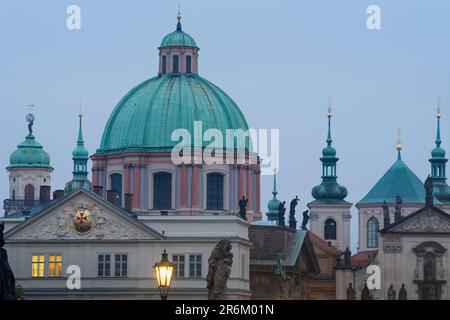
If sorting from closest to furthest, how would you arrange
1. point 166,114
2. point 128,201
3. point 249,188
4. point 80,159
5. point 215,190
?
point 128,201 → point 215,190 → point 249,188 → point 166,114 → point 80,159

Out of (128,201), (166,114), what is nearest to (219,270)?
(128,201)

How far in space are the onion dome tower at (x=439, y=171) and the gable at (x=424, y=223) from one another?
33.2 m

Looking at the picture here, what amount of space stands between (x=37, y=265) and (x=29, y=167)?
75.9 metres

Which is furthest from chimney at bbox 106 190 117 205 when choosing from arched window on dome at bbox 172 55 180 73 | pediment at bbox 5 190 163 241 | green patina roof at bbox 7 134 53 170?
green patina roof at bbox 7 134 53 170

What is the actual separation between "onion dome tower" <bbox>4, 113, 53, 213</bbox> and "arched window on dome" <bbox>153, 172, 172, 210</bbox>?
54.8 metres

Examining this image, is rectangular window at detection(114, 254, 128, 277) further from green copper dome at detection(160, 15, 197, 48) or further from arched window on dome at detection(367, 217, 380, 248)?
arched window on dome at detection(367, 217, 380, 248)

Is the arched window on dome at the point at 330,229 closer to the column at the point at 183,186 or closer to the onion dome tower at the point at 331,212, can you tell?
the onion dome tower at the point at 331,212

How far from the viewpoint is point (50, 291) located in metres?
88.8

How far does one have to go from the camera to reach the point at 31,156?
16650 centimetres

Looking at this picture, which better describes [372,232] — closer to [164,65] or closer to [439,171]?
[439,171]

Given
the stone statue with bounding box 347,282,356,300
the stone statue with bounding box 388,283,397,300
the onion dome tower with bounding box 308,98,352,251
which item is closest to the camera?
the stone statue with bounding box 347,282,356,300

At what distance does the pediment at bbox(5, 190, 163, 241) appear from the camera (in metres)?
91.4
